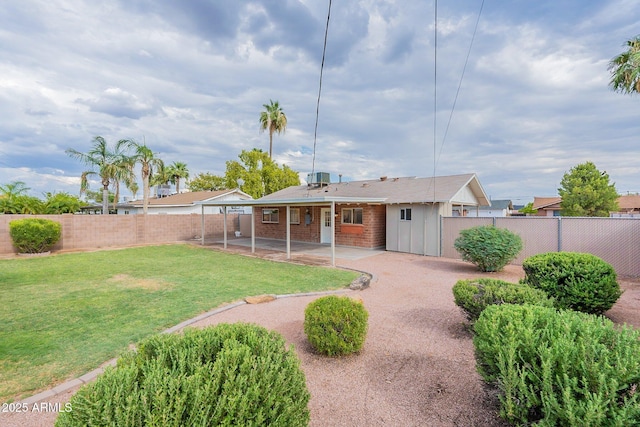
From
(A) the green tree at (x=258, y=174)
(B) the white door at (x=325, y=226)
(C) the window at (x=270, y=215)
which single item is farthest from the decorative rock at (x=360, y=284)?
(A) the green tree at (x=258, y=174)

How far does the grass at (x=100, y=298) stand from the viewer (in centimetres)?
380

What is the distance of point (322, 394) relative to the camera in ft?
10.2

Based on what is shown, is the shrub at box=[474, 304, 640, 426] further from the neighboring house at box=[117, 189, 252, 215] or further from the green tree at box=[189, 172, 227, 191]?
the green tree at box=[189, 172, 227, 191]

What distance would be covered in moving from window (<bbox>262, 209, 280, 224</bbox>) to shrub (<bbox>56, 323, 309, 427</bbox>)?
663 inches

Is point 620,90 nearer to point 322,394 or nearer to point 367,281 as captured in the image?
point 367,281

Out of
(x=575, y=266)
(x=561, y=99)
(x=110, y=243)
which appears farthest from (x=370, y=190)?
(x=110, y=243)

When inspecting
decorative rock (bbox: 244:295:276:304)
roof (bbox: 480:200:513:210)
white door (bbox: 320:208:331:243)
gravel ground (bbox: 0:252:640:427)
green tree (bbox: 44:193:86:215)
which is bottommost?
gravel ground (bbox: 0:252:640:427)

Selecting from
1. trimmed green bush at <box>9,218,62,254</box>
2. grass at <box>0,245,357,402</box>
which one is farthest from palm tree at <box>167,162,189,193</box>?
grass at <box>0,245,357,402</box>

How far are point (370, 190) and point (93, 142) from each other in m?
17.4

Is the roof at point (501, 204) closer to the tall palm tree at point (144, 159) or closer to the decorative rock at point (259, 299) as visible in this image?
the tall palm tree at point (144, 159)

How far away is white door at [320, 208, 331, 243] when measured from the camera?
16562 millimetres

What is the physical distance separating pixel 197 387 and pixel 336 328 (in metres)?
2.51

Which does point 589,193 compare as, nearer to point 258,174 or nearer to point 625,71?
point 625,71

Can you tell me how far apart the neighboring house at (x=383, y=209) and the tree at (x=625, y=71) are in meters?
5.80
